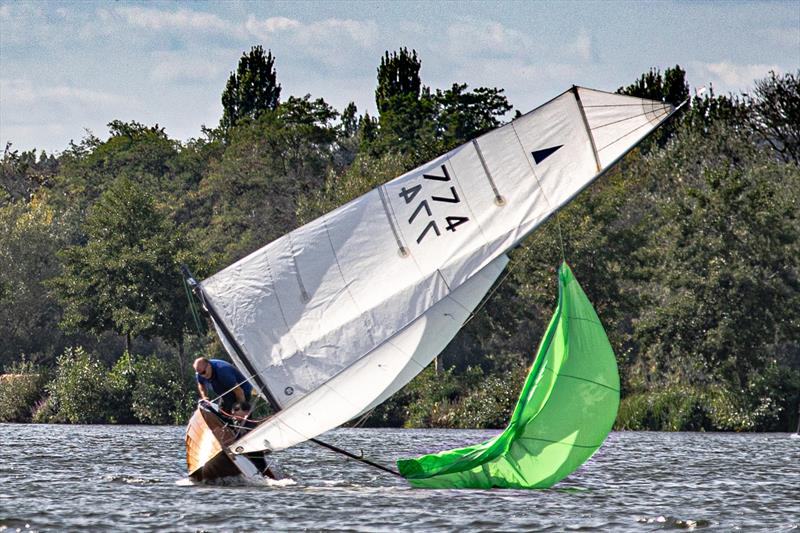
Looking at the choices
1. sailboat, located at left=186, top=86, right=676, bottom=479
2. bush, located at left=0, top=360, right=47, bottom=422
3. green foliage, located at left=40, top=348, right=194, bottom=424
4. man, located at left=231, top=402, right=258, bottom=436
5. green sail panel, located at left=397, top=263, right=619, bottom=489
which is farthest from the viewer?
bush, located at left=0, top=360, right=47, bottom=422

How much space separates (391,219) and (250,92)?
93969mm

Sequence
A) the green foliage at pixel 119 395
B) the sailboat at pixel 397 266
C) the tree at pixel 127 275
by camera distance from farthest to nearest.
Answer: the tree at pixel 127 275, the green foliage at pixel 119 395, the sailboat at pixel 397 266

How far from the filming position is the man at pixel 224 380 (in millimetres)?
27969

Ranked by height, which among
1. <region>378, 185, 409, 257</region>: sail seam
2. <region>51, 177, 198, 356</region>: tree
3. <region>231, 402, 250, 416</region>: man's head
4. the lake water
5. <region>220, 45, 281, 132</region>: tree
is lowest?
the lake water

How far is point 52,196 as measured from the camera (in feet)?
341

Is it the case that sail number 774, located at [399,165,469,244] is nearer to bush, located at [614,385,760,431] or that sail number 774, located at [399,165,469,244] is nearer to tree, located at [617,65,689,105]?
bush, located at [614,385,760,431]

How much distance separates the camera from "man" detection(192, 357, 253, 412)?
27969mm

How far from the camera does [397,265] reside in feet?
83.7

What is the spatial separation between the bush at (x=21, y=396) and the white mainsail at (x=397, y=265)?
137ft

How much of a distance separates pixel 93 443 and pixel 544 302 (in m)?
28.6

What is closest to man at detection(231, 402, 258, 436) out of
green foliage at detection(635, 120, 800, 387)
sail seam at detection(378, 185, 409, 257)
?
sail seam at detection(378, 185, 409, 257)

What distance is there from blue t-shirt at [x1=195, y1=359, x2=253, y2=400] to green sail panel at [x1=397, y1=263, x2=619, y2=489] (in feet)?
13.6

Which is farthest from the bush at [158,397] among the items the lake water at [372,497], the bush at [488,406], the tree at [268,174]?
the lake water at [372,497]

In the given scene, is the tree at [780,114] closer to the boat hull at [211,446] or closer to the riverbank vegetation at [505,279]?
the riverbank vegetation at [505,279]
